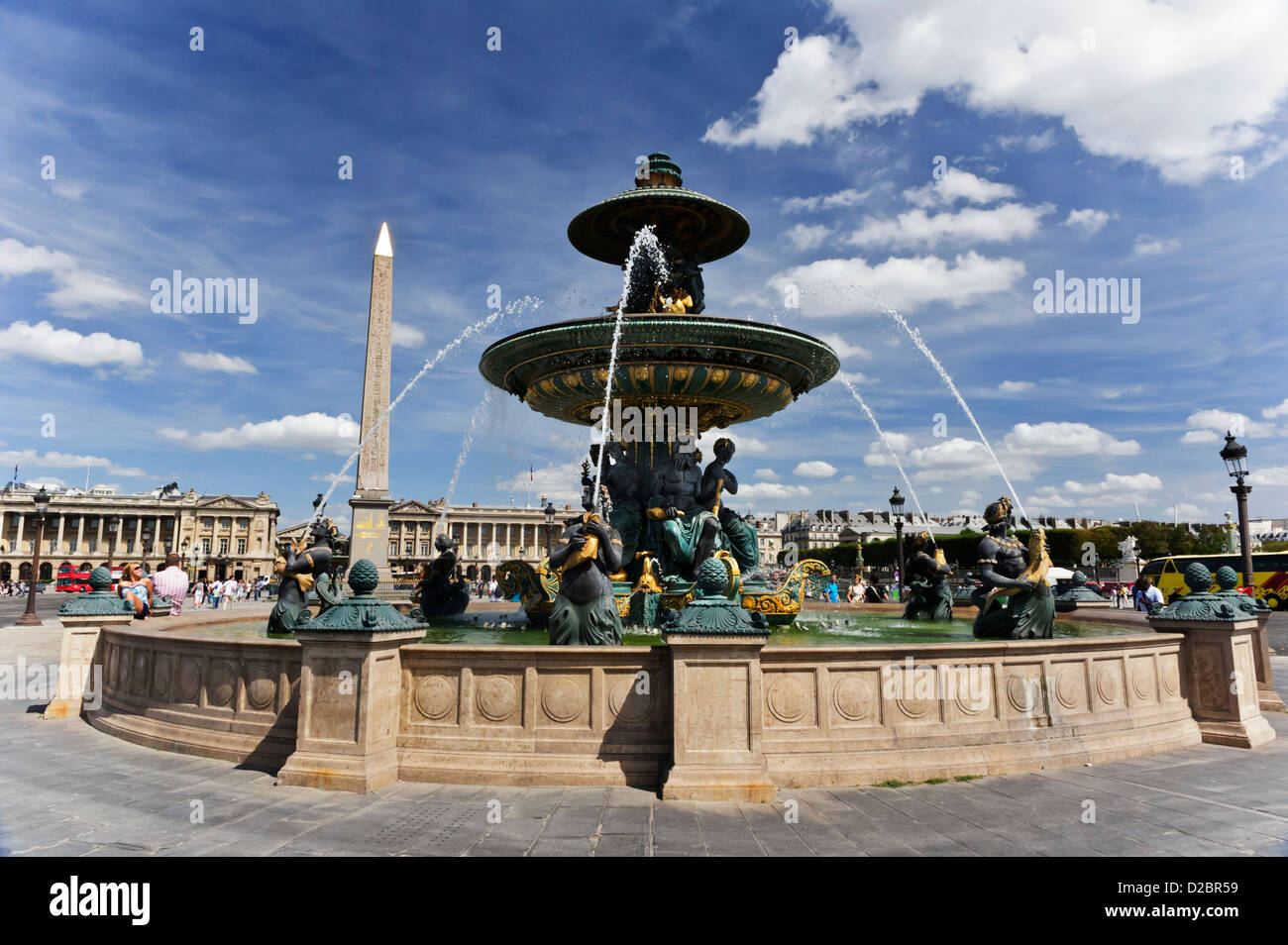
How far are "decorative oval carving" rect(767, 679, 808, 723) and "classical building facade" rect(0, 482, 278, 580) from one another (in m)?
125

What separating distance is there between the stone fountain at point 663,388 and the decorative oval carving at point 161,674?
4986 mm

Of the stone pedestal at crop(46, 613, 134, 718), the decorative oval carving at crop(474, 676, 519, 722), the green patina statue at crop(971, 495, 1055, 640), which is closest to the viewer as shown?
the decorative oval carving at crop(474, 676, 519, 722)

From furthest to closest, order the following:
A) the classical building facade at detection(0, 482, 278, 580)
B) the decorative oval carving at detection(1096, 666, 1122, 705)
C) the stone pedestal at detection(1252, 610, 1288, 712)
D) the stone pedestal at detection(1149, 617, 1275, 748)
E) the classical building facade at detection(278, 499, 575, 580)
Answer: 1. the classical building facade at detection(278, 499, 575, 580)
2. the classical building facade at detection(0, 482, 278, 580)
3. the stone pedestal at detection(1252, 610, 1288, 712)
4. the stone pedestal at detection(1149, 617, 1275, 748)
5. the decorative oval carving at detection(1096, 666, 1122, 705)

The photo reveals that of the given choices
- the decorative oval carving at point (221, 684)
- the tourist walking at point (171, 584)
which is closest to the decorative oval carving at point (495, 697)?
the decorative oval carving at point (221, 684)

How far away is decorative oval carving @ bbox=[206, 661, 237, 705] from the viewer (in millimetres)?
6805

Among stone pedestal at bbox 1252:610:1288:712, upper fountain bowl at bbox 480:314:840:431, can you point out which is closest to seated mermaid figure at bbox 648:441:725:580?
upper fountain bowl at bbox 480:314:840:431

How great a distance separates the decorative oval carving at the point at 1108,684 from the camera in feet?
22.3

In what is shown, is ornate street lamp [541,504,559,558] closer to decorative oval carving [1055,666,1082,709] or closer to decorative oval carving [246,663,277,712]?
decorative oval carving [246,663,277,712]

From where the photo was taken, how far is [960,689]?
6.25 m

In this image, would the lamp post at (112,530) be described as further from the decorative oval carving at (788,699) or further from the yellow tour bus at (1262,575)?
the decorative oval carving at (788,699)

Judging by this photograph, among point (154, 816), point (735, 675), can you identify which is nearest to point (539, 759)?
point (735, 675)
